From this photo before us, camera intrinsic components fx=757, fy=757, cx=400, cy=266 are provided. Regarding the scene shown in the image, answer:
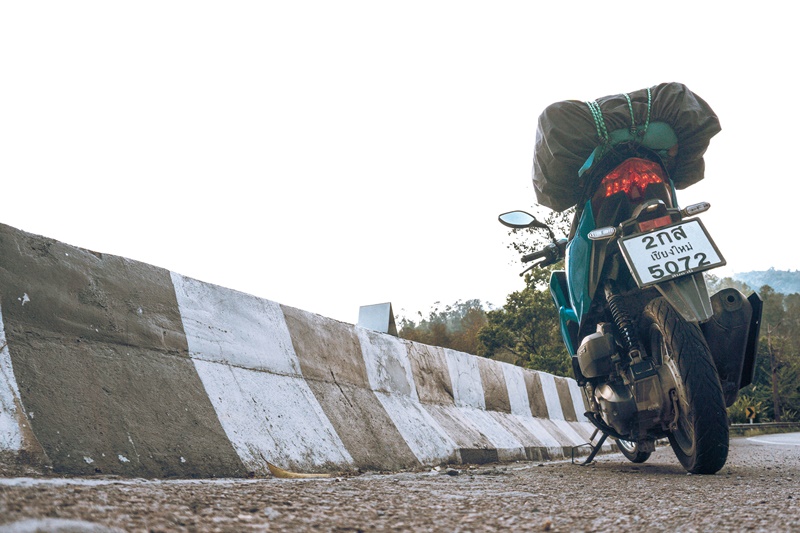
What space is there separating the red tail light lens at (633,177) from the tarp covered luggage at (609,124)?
0.18m

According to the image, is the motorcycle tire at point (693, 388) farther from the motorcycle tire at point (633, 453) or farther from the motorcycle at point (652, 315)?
the motorcycle tire at point (633, 453)

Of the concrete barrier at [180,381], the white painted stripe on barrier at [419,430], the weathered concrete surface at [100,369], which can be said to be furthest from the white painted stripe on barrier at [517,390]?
the weathered concrete surface at [100,369]

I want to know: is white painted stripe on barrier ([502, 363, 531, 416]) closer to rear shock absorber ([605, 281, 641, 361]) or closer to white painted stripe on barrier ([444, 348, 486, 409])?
white painted stripe on barrier ([444, 348, 486, 409])

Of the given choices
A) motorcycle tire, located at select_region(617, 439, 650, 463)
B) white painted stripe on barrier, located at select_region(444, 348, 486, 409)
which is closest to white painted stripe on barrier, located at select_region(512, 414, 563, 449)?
white painted stripe on barrier, located at select_region(444, 348, 486, 409)

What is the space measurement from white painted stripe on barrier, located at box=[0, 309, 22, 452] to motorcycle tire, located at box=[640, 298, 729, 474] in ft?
8.54

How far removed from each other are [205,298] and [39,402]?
1.12 meters

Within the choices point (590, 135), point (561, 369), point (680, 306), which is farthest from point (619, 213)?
point (561, 369)

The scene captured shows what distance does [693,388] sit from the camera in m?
3.28

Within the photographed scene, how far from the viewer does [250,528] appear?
1.47 meters

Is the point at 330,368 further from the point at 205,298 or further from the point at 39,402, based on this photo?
the point at 39,402

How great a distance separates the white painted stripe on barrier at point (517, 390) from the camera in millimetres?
6676

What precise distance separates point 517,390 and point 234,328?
3956mm

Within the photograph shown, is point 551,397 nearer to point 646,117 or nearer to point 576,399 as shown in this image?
point 576,399

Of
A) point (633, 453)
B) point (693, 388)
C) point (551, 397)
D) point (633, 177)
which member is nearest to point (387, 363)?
point (633, 453)
